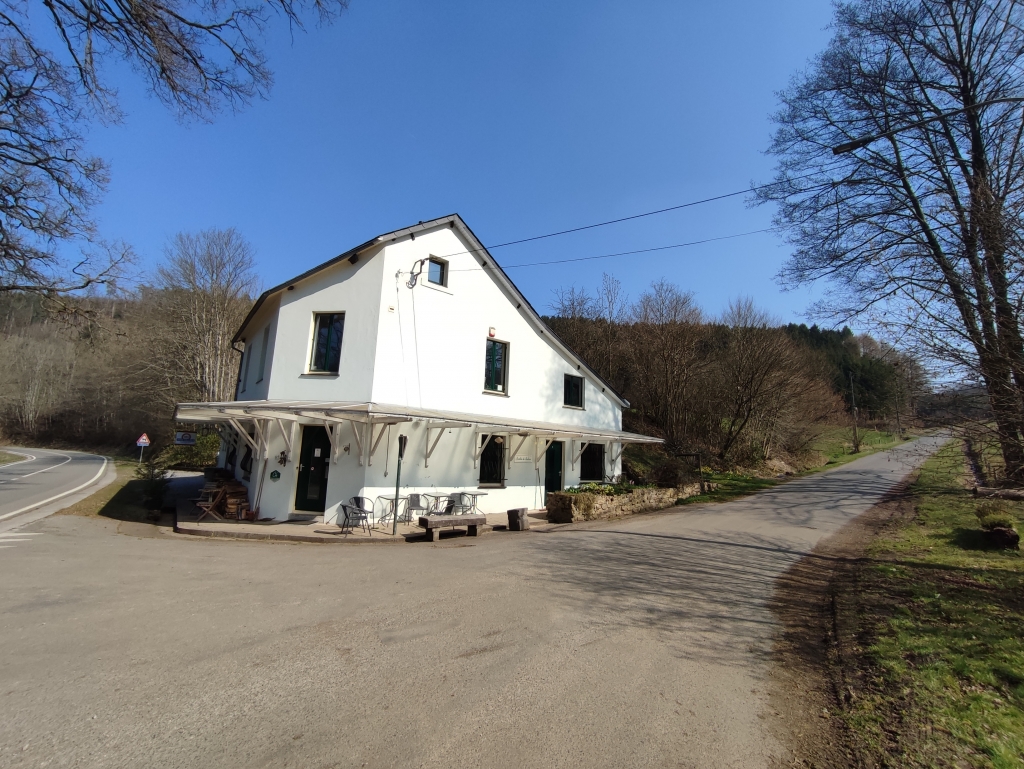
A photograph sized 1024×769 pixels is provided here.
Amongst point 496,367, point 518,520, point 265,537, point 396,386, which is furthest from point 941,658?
point 496,367

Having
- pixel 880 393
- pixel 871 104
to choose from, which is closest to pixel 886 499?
pixel 880 393

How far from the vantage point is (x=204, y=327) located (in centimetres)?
3509

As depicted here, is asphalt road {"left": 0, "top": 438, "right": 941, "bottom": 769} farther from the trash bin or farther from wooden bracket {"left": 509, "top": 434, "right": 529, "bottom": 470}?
wooden bracket {"left": 509, "top": 434, "right": 529, "bottom": 470}

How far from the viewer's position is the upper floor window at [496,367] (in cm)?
1688

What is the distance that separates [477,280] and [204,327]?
27.8 m

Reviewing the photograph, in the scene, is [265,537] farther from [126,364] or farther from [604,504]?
[126,364]

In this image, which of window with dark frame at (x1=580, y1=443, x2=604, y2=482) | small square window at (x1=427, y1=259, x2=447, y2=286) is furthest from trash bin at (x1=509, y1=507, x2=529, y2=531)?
small square window at (x1=427, y1=259, x2=447, y2=286)

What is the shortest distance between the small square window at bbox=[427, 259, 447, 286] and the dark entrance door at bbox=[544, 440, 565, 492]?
7.14 meters

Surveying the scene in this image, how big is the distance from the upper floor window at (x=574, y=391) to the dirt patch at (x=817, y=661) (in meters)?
11.0

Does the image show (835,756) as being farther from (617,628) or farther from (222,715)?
(222,715)

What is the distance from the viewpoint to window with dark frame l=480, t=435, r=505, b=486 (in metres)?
16.2

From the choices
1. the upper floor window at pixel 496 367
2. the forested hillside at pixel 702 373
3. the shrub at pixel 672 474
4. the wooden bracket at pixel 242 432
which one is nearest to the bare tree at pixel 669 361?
the forested hillside at pixel 702 373

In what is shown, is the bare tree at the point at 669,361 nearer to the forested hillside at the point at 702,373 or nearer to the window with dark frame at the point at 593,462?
the forested hillside at the point at 702,373

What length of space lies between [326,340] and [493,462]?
6.53 meters
